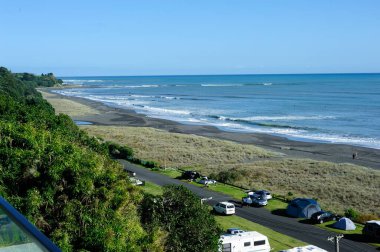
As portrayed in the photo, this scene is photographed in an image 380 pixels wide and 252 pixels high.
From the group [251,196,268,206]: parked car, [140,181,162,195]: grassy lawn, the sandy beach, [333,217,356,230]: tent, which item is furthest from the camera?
the sandy beach

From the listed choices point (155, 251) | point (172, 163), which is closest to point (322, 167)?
point (172, 163)

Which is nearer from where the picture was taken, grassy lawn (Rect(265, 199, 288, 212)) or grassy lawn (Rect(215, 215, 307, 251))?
grassy lawn (Rect(215, 215, 307, 251))

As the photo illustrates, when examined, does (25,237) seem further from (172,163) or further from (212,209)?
(172,163)

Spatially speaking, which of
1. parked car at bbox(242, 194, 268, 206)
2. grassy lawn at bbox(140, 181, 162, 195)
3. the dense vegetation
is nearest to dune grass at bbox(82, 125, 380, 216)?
parked car at bbox(242, 194, 268, 206)

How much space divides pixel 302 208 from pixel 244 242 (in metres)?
9.16

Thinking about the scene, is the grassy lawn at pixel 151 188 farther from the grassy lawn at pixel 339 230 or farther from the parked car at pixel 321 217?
the grassy lawn at pixel 339 230

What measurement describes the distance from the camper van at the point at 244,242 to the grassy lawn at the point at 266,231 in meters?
1.51

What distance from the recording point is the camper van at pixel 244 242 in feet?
69.7

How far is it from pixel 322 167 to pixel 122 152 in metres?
21.5

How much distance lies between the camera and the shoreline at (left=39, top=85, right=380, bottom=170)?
178ft

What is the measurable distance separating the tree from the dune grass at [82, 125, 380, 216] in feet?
57.2

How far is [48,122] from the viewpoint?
33.8 metres

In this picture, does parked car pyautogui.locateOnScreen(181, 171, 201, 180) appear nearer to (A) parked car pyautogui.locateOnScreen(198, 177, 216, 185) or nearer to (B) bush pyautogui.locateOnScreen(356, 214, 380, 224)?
(A) parked car pyautogui.locateOnScreen(198, 177, 216, 185)

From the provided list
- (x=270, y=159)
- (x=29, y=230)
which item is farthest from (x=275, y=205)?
(x=29, y=230)
